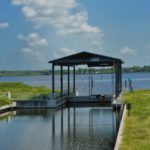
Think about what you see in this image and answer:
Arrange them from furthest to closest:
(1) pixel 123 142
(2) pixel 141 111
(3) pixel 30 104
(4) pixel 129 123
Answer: (3) pixel 30 104 < (2) pixel 141 111 < (4) pixel 129 123 < (1) pixel 123 142

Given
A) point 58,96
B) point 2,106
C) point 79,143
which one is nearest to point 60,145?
point 79,143

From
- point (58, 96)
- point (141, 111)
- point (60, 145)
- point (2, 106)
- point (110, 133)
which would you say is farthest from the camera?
point (58, 96)

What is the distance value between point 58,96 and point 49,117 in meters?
8.94

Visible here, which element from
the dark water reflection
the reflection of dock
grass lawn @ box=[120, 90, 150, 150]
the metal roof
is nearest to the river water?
the dark water reflection

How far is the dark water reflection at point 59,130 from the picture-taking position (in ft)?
55.0

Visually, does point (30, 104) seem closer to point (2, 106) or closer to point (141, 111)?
point (2, 106)

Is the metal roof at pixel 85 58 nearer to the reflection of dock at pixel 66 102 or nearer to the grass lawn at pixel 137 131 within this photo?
the reflection of dock at pixel 66 102

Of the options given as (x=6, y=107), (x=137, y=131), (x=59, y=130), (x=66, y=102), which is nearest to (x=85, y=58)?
(x=66, y=102)

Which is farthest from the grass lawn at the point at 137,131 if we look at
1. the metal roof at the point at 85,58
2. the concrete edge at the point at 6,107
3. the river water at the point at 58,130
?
the metal roof at the point at 85,58

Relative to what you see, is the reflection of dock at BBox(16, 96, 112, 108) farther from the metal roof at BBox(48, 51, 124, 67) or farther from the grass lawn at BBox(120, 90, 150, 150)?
the grass lawn at BBox(120, 90, 150, 150)

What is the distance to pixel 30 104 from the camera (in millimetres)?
33562

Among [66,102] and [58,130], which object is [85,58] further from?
[58,130]

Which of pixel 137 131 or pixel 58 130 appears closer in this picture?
pixel 137 131

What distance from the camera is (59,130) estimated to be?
21281 mm
